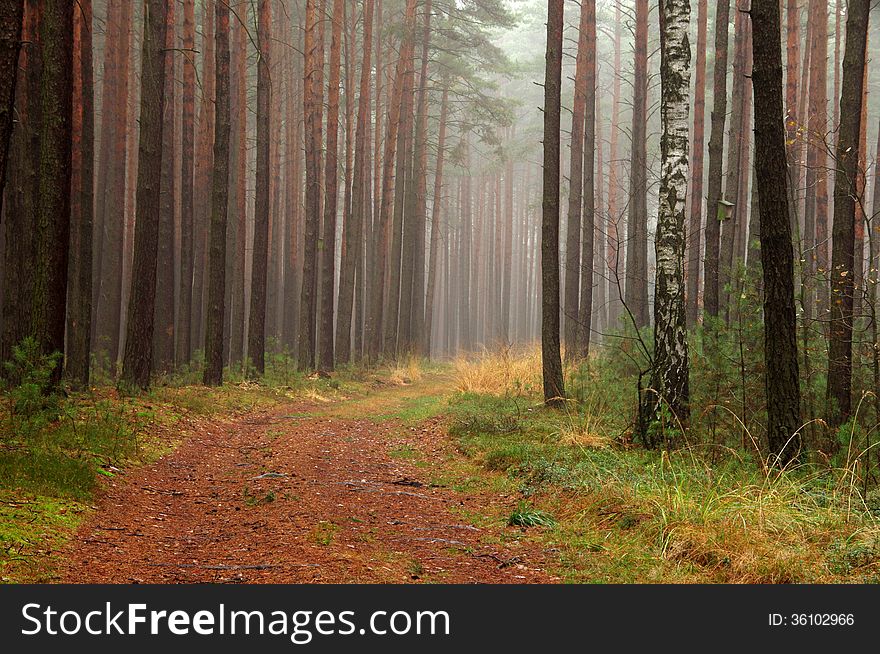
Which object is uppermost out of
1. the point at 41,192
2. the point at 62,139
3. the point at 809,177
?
the point at 809,177

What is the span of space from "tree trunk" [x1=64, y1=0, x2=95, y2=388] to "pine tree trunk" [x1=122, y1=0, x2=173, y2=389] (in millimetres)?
709

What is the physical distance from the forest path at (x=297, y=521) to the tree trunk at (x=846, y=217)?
192 inches

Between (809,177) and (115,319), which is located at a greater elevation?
(809,177)

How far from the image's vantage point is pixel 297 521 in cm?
585

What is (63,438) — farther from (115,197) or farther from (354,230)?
(354,230)

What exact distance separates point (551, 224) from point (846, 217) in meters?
4.68

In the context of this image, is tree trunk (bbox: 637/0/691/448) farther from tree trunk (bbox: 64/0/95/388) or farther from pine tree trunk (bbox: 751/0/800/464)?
tree trunk (bbox: 64/0/95/388)

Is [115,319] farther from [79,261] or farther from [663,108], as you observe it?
[663,108]

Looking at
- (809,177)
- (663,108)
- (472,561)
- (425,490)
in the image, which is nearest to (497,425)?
(425,490)

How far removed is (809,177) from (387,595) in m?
24.5

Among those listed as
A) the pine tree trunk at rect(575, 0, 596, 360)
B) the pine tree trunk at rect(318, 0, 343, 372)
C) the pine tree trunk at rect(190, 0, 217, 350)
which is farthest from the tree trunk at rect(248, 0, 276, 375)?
the pine tree trunk at rect(575, 0, 596, 360)

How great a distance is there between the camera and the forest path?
4.58m

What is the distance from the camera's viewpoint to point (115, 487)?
675cm

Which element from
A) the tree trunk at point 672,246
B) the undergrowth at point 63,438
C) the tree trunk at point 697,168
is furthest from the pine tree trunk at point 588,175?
the tree trunk at point 672,246
